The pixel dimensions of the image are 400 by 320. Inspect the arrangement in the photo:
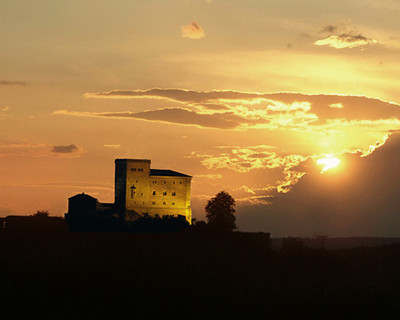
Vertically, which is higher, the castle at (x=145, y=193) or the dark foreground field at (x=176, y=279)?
the castle at (x=145, y=193)

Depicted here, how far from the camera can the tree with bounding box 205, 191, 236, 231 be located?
131125mm

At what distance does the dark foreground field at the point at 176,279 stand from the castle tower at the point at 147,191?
235 inches

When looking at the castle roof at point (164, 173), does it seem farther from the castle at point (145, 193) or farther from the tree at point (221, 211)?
the tree at point (221, 211)

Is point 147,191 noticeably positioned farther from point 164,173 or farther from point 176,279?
point 176,279

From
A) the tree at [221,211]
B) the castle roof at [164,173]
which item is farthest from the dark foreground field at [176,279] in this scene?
the castle roof at [164,173]

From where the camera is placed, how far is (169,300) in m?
108

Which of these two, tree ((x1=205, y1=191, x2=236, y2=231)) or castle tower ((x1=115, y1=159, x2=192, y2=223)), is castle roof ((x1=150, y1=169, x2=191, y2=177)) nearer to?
castle tower ((x1=115, y1=159, x2=192, y2=223))

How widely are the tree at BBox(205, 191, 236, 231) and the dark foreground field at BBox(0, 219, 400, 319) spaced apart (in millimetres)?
1896

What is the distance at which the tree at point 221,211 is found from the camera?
430ft

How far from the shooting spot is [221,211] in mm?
131750

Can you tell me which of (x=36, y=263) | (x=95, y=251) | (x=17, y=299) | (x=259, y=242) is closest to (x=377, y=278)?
(x=259, y=242)

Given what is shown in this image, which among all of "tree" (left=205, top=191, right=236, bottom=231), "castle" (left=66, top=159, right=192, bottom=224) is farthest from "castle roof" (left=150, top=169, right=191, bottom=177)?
"tree" (left=205, top=191, right=236, bottom=231)

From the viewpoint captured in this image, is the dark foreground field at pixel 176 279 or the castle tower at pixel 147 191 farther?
the castle tower at pixel 147 191

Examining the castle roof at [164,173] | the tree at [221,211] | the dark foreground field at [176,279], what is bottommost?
the dark foreground field at [176,279]
